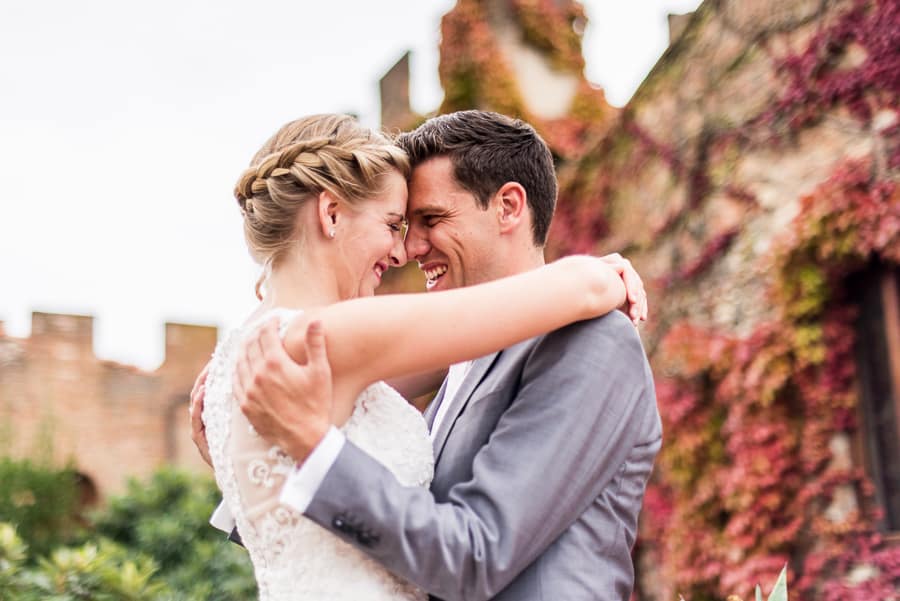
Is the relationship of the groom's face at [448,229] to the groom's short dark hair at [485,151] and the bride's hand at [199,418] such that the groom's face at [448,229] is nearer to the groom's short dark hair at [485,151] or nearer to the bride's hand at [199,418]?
the groom's short dark hair at [485,151]

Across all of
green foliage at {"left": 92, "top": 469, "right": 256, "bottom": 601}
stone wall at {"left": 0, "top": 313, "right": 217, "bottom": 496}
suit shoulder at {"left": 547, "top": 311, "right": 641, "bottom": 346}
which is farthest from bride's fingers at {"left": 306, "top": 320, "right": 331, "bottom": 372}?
stone wall at {"left": 0, "top": 313, "right": 217, "bottom": 496}

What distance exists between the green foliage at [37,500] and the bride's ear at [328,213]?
1132 cm

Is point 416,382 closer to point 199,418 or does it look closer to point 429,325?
point 199,418

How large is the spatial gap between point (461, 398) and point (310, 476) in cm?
59

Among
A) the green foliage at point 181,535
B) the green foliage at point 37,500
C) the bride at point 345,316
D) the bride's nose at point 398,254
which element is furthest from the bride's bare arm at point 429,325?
the green foliage at point 37,500

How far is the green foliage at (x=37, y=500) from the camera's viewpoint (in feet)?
41.0

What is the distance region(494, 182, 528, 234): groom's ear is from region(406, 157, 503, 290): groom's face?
0.07ft

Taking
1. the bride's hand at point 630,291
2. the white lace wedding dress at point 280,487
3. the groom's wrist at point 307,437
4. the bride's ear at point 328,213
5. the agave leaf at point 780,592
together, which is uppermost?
the bride's ear at point 328,213

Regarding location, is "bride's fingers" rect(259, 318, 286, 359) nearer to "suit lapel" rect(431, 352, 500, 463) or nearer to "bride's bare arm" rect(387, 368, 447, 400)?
"suit lapel" rect(431, 352, 500, 463)

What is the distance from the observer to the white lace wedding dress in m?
1.86

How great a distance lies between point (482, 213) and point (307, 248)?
0.64 meters

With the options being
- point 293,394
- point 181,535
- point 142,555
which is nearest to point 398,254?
point 293,394

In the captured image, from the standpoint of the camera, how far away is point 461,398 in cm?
222

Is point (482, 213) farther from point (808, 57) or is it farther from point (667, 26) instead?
point (667, 26)
